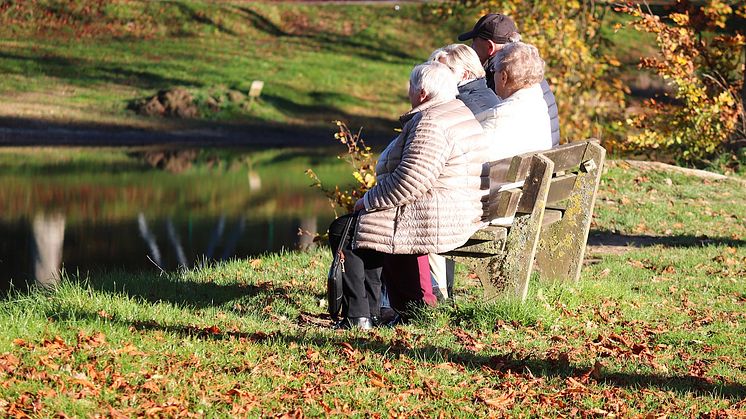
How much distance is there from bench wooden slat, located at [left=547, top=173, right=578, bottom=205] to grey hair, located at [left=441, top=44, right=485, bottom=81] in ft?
2.67

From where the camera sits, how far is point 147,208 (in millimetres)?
14266

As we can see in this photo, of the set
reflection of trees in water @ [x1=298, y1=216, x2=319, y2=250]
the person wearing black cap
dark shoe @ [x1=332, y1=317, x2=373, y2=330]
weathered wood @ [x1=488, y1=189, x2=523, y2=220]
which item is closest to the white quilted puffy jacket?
weathered wood @ [x1=488, y1=189, x2=523, y2=220]

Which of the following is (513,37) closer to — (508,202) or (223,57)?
(508,202)

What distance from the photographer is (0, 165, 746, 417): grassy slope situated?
15.6ft

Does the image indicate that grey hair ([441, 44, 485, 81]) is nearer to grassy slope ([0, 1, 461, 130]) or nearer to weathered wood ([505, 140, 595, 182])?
weathered wood ([505, 140, 595, 182])

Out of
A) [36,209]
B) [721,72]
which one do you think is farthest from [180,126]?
[721,72]

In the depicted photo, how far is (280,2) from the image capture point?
136 ft

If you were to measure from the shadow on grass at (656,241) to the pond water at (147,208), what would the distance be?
283 centimetres

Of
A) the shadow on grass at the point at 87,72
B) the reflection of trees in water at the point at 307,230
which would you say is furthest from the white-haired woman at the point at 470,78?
the shadow on grass at the point at 87,72

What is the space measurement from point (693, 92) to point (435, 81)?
911 cm

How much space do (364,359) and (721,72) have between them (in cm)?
1219

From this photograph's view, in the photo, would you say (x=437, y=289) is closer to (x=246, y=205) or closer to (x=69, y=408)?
(x=69, y=408)

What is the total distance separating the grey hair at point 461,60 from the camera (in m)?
6.74

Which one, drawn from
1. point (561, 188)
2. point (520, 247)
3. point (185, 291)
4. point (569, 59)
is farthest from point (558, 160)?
point (569, 59)
